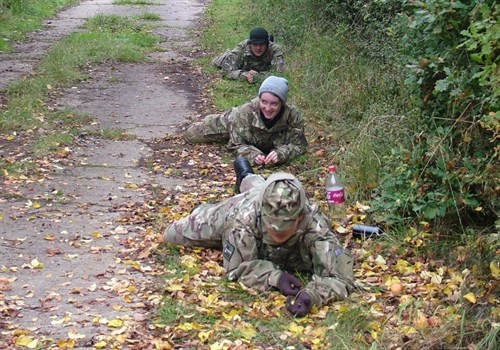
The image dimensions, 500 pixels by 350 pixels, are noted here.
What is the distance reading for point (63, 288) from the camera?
546 cm

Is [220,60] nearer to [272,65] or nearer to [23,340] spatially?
[272,65]

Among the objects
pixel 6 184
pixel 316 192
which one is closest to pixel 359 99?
pixel 316 192

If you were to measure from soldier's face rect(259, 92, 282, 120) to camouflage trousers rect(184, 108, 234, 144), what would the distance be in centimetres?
80

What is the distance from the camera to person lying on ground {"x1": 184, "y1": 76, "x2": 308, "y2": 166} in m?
8.23

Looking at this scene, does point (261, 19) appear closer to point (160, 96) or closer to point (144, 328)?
point (160, 96)

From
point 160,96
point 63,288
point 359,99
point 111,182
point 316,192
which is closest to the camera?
point 63,288

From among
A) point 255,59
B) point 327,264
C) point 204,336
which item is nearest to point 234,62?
point 255,59

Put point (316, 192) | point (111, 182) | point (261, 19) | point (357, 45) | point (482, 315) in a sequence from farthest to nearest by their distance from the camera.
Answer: point (261, 19) < point (357, 45) < point (111, 182) < point (316, 192) < point (482, 315)

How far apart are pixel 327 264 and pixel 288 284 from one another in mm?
325

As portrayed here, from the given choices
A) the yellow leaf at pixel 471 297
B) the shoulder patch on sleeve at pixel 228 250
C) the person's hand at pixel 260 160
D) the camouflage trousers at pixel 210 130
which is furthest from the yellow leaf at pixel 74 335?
the camouflage trousers at pixel 210 130

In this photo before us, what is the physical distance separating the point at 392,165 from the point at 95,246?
2514 millimetres

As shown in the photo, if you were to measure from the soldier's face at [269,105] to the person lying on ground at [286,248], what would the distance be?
239 centimetres

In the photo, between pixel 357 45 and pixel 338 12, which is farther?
pixel 338 12

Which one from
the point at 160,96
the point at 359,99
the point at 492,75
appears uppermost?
the point at 492,75
